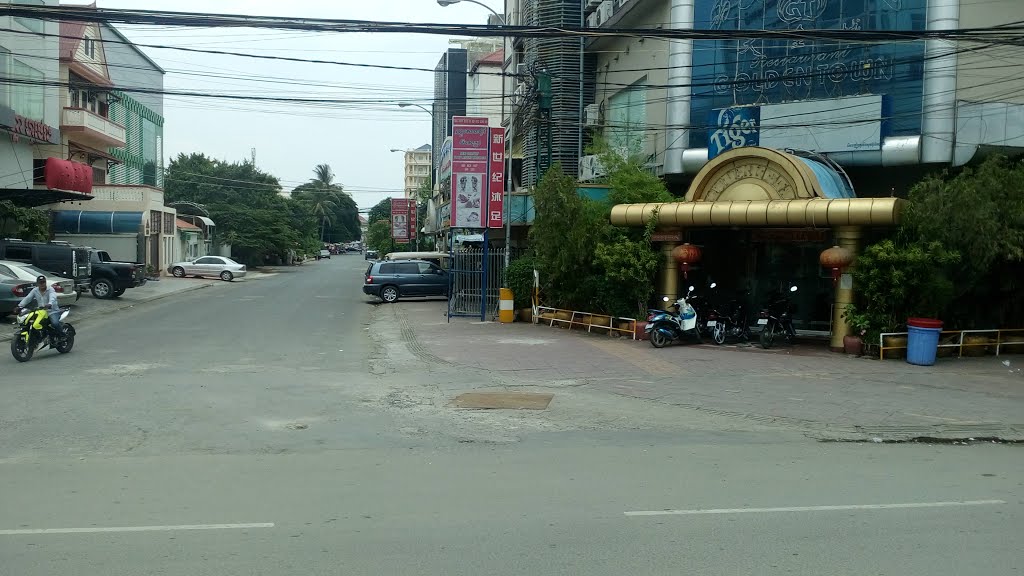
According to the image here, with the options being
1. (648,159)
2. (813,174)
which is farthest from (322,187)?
(813,174)

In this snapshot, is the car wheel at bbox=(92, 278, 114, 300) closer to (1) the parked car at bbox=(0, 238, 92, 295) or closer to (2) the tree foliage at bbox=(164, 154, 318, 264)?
(1) the parked car at bbox=(0, 238, 92, 295)

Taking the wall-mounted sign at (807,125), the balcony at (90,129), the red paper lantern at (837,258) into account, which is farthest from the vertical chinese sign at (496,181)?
the balcony at (90,129)

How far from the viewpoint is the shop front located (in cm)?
1653

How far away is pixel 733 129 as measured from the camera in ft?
71.1

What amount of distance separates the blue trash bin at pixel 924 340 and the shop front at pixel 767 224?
56.0 inches

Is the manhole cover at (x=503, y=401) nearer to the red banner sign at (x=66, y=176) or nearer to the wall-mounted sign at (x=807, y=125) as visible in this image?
the wall-mounted sign at (x=807, y=125)

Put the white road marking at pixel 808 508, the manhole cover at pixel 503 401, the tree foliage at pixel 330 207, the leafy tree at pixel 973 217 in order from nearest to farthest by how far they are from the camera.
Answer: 1. the white road marking at pixel 808 508
2. the manhole cover at pixel 503 401
3. the leafy tree at pixel 973 217
4. the tree foliage at pixel 330 207

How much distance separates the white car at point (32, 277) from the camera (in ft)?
73.9

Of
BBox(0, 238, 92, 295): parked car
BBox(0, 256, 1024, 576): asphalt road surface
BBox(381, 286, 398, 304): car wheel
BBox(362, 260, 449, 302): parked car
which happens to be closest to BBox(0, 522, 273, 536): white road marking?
BBox(0, 256, 1024, 576): asphalt road surface

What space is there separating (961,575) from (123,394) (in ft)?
35.3

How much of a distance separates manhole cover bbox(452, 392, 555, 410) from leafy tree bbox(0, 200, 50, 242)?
83.7 feet

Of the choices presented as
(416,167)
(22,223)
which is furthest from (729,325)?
(416,167)

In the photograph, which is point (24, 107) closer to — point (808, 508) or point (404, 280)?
point (404, 280)

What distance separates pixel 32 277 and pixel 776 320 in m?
19.1
